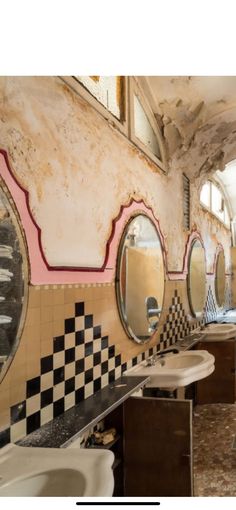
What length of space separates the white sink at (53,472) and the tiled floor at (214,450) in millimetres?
1497

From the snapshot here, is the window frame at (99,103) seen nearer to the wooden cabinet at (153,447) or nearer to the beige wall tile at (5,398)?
the beige wall tile at (5,398)

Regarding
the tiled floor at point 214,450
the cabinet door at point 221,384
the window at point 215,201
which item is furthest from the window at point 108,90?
the window at point 215,201

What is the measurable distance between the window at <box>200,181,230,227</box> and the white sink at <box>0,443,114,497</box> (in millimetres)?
4479

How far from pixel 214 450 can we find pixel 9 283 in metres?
2.51

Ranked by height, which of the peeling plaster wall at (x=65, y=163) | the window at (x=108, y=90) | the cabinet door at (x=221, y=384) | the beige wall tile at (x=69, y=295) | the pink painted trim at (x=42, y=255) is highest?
the window at (x=108, y=90)

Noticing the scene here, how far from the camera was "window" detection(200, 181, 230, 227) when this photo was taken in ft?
18.7

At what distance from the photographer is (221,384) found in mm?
4148

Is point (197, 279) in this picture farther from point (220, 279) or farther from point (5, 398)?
point (5, 398)

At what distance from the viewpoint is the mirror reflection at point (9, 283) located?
140 centimetres

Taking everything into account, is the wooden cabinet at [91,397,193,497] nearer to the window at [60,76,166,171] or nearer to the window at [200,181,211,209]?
the window at [60,76,166,171]

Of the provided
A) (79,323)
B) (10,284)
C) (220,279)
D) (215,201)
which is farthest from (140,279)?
(215,201)

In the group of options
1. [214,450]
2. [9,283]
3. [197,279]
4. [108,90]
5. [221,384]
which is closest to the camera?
[9,283]

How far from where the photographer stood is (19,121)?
152 cm
